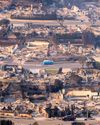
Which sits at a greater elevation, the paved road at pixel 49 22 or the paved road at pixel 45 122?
the paved road at pixel 45 122

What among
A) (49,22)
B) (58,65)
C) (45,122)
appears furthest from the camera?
(49,22)

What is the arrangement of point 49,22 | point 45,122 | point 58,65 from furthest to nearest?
point 49,22, point 58,65, point 45,122

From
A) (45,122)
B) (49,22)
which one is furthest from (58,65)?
(49,22)

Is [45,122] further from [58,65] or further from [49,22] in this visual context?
[49,22]

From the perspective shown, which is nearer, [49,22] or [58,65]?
[58,65]

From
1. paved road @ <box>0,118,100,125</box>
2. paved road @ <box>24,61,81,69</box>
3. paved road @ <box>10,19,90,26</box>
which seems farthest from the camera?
paved road @ <box>10,19,90,26</box>

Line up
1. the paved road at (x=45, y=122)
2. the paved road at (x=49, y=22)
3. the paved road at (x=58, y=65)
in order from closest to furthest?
the paved road at (x=45, y=122) < the paved road at (x=58, y=65) < the paved road at (x=49, y=22)

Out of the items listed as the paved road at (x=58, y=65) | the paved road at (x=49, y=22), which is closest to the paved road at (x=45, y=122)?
the paved road at (x=58, y=65)

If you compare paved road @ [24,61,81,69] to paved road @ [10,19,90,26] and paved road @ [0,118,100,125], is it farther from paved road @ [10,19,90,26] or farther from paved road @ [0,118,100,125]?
paved road @ [10,19,90,26]

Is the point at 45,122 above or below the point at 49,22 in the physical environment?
above

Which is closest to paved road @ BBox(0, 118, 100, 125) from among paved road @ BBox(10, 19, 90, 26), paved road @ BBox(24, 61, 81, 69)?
paved road @ BBox(24, 61, 81, 69)

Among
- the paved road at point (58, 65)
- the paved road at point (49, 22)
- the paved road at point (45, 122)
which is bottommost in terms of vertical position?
the paved road at point (49, 22)

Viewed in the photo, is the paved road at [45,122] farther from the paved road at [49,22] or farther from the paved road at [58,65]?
the paved road at [49,22]
